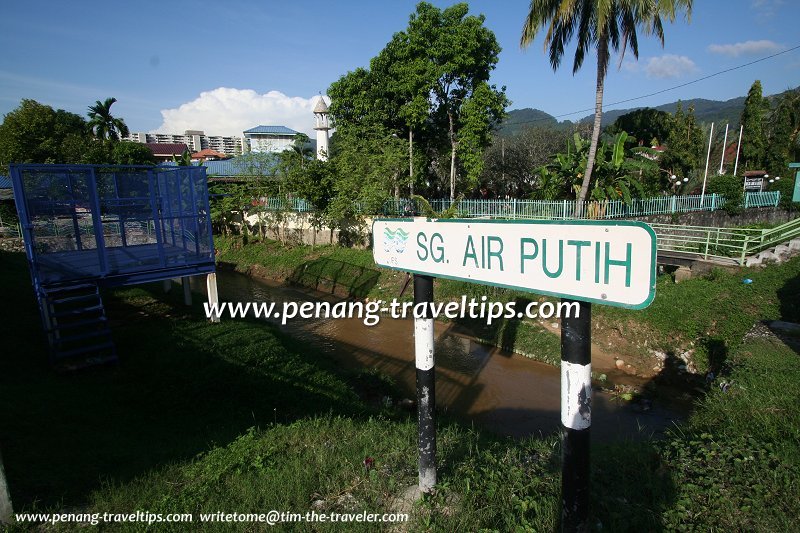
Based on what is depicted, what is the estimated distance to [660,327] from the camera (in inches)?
396

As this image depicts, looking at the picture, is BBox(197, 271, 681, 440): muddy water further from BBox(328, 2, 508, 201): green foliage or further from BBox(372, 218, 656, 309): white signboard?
BBox(328, 2, 508, 201): green foliage

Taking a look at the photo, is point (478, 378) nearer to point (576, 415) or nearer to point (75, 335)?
point (75, 335)

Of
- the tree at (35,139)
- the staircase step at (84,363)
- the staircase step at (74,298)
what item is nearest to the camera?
the staircase step at (84,363)

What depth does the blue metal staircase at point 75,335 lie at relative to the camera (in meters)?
7.44

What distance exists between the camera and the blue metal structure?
305 inches

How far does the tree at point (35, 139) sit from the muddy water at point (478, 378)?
24.9 metres

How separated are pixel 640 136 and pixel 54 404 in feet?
104

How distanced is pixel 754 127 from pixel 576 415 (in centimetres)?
3899

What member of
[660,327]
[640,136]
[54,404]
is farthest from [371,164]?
[640,136]

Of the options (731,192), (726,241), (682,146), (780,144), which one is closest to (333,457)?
(726,241)

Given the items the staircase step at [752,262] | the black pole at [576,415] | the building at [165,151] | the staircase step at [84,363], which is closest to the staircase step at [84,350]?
the staircase step at [84,363]

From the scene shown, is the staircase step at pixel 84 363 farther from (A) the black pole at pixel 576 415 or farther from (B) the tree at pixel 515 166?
(B) the tree at pixel 515 166

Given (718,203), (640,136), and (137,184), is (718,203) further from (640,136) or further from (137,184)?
(137,184)

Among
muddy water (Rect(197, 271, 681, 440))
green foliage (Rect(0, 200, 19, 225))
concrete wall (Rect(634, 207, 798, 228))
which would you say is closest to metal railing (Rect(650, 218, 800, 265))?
concrete wall (Rect(634, 207, 798, 228))
